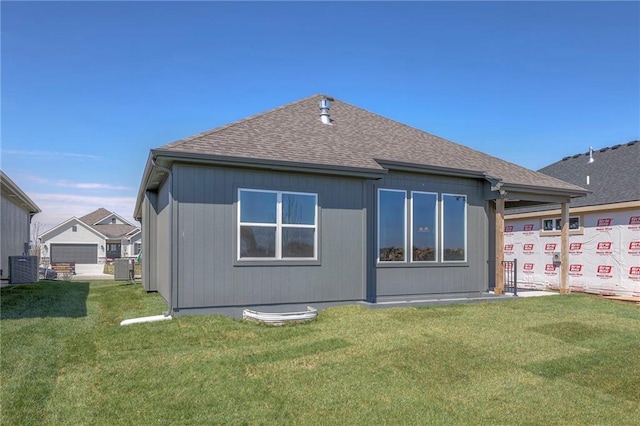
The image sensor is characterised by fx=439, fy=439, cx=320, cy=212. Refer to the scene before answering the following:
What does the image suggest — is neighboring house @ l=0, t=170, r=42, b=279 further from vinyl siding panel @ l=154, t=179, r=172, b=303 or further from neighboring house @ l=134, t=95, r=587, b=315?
neighboring house @ l=134, t=95, r=587, b=315

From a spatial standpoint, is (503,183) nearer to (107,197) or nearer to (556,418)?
(556,418)

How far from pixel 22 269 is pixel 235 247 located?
38.7 feet

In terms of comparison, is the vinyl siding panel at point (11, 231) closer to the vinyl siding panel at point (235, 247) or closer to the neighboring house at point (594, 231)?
the vinyl siding panel at point (235, 247)

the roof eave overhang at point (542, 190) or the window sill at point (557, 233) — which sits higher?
the roof eave overhang at point (542, 190)

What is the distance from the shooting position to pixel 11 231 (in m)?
16.8

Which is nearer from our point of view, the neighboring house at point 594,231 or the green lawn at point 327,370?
the green lawn at point 327,370

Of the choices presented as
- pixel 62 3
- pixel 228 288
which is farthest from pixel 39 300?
pixel 62 3

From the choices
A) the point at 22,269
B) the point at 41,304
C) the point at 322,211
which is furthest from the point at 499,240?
the point at 22,269

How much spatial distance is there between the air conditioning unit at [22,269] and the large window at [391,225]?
520 inches

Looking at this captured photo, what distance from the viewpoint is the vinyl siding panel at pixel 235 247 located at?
7824 mm

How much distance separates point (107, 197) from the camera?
56.1 meters

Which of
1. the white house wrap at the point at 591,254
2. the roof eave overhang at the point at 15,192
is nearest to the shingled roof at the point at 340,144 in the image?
the white house wrap at the point at 591,254

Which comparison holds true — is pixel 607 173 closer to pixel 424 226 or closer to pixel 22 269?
pixel 424 226

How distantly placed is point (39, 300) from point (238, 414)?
8.96m
